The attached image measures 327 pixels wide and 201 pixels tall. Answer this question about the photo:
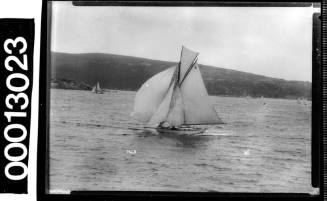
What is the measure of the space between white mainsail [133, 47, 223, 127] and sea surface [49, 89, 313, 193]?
0.13 feet

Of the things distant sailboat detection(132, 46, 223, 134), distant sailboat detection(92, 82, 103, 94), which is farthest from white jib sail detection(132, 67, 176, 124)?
distant sailboat detection(92, 82, 103, 94)

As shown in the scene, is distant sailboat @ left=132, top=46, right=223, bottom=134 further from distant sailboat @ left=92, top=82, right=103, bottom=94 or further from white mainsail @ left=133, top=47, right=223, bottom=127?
distant sailboat @ left=92, top=82, right=103, bottom=94

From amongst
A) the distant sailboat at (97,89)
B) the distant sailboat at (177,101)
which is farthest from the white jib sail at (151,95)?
the distant sailboat at (97,89)

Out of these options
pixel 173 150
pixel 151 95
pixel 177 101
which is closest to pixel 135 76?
pixel 151 95

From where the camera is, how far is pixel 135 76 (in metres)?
1.78

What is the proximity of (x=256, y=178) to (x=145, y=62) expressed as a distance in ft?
2.21

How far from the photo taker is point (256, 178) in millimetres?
1771

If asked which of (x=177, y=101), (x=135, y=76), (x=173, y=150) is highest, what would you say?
(x=135, y=76)

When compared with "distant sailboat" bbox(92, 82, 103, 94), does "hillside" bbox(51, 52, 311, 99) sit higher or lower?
higher

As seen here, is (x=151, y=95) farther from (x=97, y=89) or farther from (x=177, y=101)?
(x=97, y=89)

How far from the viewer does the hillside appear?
1767 millimetres

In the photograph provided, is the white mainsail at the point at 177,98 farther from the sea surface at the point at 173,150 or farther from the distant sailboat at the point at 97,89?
the distant sailboat at the point at 97,89

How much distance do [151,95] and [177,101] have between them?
11cm

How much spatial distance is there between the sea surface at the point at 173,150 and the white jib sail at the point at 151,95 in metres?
0.03
